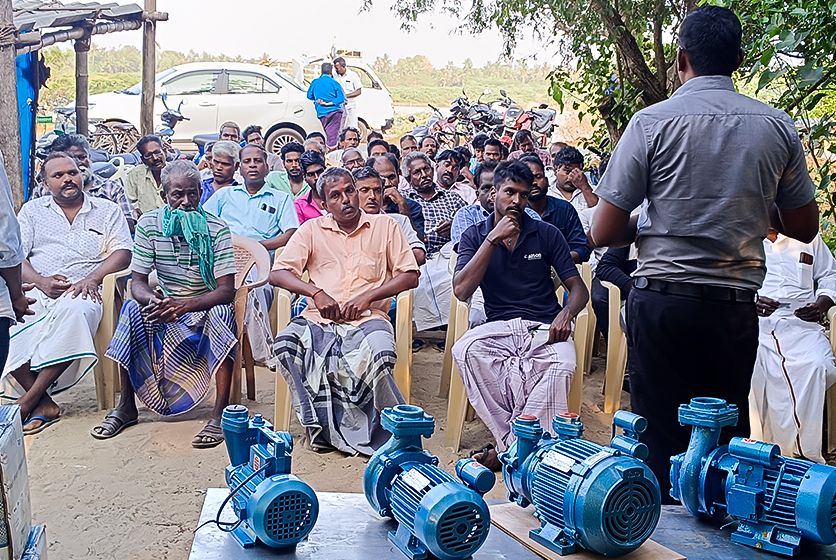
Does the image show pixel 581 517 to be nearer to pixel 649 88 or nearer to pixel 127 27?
pixel 649 88

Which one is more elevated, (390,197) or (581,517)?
(390,197)

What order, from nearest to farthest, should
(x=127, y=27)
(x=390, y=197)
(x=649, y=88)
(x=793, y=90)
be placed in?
1. (x=793, y=90)
2. (x=390, y=197)
3. (x=649, y=88)
4. (x=127, y=27)

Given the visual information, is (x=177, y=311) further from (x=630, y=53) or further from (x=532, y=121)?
(x=532, y=121)

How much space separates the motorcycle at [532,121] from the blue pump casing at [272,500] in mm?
13273

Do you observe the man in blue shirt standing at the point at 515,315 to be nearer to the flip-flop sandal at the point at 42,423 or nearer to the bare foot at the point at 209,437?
the bare foot at the point at 209,437

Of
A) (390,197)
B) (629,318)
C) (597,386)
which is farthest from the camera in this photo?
(390,197)

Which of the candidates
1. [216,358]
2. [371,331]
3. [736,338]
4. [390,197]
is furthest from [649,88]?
[736,338]

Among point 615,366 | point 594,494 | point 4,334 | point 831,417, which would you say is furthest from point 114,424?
point 831,417

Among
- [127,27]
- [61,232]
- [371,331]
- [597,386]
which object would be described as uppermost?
[127,27]

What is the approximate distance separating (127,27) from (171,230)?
6311 millimetres

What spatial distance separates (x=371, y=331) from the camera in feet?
14.0

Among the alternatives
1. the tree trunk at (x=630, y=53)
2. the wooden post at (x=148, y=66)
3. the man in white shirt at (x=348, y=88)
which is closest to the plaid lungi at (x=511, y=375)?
the tree trunk at (x=630, y=53)

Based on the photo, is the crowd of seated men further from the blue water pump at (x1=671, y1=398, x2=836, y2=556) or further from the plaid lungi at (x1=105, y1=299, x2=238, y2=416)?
the blue water pump at (x1=671, y1=398, x2=836, y2=556)

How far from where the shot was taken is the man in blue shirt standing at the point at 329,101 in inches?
530
